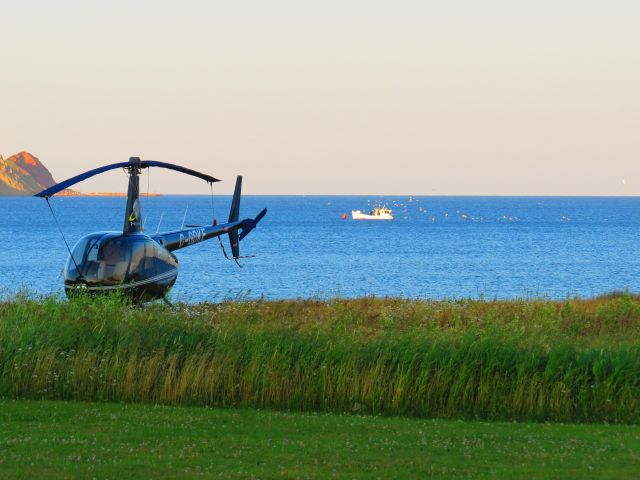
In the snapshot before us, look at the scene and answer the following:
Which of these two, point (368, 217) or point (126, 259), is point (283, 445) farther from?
point (368, 217)

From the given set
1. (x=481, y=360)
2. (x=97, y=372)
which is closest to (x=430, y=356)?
(x=481, y=360)

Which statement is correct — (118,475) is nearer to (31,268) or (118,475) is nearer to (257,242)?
(31,268)

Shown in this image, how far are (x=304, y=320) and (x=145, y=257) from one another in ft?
17.2

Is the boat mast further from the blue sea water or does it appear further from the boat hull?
the boat hull

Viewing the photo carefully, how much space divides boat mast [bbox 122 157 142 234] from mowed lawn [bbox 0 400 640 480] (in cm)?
1486

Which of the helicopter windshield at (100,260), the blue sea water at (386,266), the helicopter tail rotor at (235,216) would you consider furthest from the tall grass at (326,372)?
the helicopter tail rotor at (235,216)

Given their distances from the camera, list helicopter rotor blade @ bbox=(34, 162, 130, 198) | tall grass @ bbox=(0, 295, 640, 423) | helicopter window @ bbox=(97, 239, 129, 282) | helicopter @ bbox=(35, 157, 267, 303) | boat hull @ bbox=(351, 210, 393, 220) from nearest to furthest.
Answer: tall grass @ bbox=(0, 295, 640, 423) → helicopter rotor blade @ bbox=(34, 162, 130, 198) → helicopter @ bbox=(35, 157, 267, 303) → helicopter window @ bbox=(97, 239, 129, 282) → boat hull @ bbox=(351, 210, 393, 220)

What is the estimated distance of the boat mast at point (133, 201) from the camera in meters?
30.3

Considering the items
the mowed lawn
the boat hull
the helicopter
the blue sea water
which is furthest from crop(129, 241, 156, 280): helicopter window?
the boat hull

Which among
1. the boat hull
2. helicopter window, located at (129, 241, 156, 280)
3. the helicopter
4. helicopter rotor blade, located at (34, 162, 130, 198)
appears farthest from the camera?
the boat hull

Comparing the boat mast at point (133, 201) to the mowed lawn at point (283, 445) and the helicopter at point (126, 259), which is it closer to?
the helicopter at point (126, 259)

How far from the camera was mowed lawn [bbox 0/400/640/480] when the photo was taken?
11500mm

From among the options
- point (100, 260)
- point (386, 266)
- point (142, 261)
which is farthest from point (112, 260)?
point (386, 266)

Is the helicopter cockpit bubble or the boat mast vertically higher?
the boat mast
